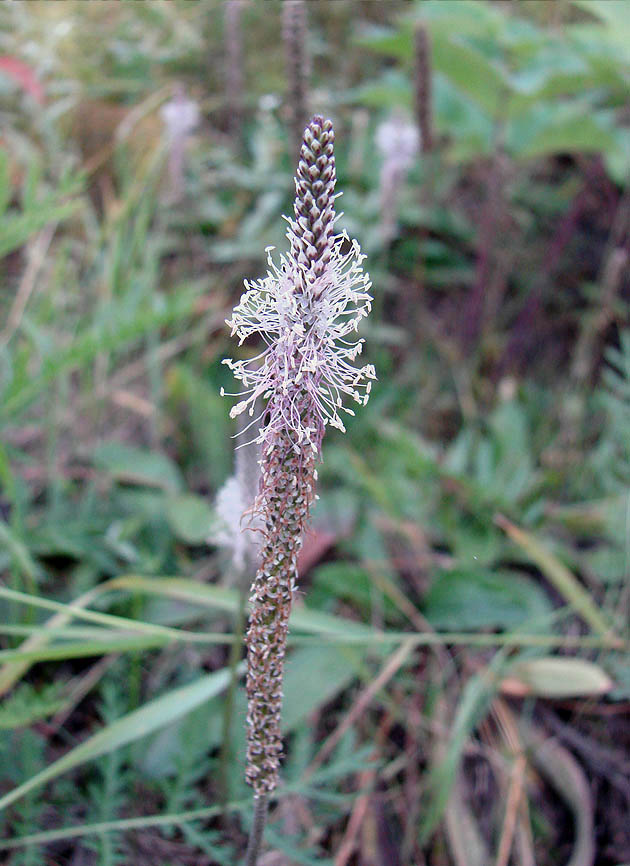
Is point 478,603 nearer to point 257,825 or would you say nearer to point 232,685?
point 232,685

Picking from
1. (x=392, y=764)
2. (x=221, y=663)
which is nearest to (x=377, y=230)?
(x=221, y=663)

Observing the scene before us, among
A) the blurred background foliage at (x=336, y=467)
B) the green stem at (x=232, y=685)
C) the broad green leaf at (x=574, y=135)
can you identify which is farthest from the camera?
the broad green leaf at (x=574, y=135)

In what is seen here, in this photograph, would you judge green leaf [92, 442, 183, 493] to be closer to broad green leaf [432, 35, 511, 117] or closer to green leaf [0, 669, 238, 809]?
green leaf [0, 669, 238, 809]

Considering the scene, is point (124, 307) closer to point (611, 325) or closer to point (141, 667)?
point (141, 667)

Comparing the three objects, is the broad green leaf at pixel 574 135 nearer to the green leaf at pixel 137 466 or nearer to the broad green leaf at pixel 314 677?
the green leaf at pixel 137 466

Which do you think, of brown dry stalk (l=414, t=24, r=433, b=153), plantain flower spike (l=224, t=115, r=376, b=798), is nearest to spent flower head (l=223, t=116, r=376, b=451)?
plantain flower spike (l=224, t=115, r=376, b=798)

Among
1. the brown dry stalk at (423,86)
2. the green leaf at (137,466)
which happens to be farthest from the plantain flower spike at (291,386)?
the brown dry stalk at (423,86)
